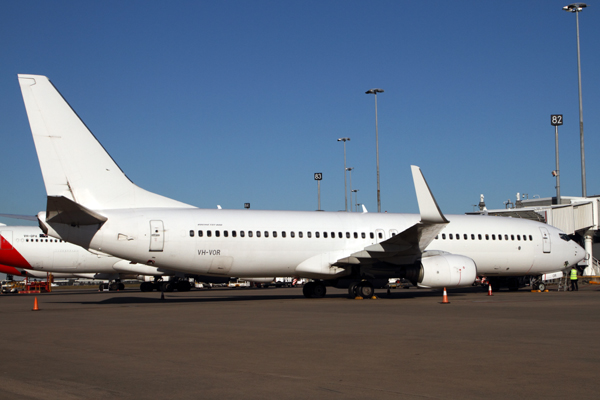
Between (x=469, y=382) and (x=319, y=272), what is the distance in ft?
56.4

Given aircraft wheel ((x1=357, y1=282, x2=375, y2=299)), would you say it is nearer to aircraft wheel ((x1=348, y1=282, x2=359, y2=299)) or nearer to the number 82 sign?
aircraft wheel ((x1=348, y1=282, x2=359, y2=299))

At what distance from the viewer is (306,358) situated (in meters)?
8.36

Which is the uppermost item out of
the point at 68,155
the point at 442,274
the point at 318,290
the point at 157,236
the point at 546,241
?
the point at 68,155

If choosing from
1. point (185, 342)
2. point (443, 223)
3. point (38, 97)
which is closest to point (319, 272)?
point (443, 223)

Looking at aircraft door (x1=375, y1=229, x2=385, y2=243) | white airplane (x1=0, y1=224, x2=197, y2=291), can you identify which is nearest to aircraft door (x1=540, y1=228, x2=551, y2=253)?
aircraft door (x1=375, y1=229, x2=385, y2=243)

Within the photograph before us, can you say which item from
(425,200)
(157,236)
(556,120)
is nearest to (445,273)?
(425,200)

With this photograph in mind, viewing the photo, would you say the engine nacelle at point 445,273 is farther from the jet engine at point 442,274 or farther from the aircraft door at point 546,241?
the aircraft door at point 546,241

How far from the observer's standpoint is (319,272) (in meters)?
23.7

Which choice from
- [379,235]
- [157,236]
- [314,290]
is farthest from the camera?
[314,290]

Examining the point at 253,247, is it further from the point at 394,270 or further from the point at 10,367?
the point at 10,367

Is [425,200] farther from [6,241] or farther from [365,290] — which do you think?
[6,241]

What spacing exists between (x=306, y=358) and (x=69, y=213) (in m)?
13.3

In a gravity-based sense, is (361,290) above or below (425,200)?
below

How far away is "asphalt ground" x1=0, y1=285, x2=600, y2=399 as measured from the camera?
6.23m
